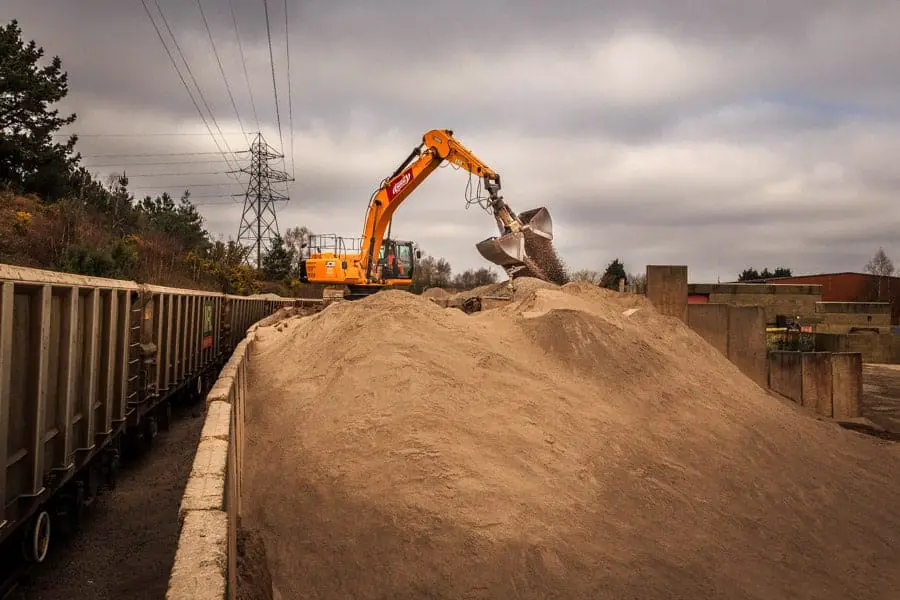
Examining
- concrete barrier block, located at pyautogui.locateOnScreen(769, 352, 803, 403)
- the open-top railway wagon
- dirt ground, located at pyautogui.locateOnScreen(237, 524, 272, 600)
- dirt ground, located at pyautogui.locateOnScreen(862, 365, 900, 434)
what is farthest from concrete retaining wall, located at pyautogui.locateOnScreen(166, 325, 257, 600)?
dirt ground, located at pyautogui.locateOnScreen(862, 365, 900, 434)

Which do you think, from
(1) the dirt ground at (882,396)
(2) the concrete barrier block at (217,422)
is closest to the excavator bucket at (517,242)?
(1) the dirt ground at (882,396)

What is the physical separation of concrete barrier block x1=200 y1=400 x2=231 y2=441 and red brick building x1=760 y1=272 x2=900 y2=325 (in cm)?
3982

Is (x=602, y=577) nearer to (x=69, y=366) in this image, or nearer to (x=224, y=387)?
(x=224, y=387)

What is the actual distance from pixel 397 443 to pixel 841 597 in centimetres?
394

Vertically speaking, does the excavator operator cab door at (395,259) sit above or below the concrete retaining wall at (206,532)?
above

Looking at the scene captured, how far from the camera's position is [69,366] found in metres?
4.88

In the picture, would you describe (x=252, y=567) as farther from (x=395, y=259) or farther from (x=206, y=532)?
(x=395, y=259)

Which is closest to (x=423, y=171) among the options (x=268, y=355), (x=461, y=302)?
(x=461, y=302)

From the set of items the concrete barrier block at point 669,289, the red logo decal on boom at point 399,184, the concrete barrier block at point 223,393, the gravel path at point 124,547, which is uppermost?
the red logo decal on boom at point 399,184

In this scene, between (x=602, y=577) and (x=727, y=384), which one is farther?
(x=727, y=384)

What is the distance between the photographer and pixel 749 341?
13039mm

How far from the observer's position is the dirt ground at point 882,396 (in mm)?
13079

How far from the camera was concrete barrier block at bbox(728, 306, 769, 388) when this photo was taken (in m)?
12.9

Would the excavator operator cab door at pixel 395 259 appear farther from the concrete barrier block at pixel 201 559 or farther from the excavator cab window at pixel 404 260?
the concrete barrier block at pixel 201 559
